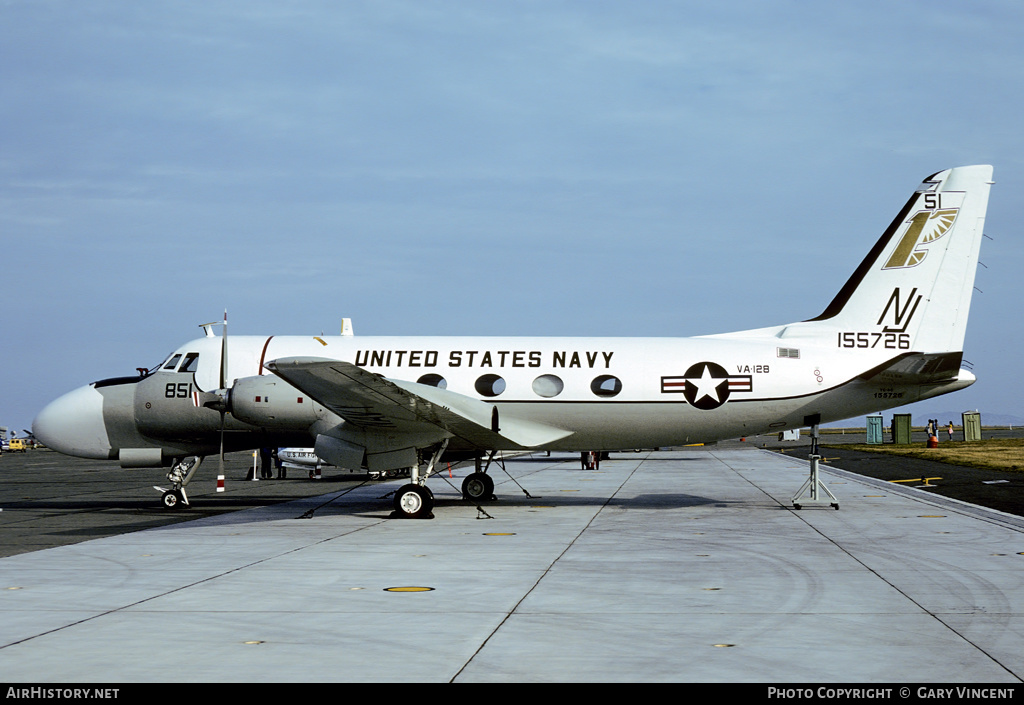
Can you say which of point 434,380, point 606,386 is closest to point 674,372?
point 606,386

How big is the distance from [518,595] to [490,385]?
10418 millimetres

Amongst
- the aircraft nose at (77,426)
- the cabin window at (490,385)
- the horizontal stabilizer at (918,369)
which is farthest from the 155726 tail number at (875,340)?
the aircraft nose at (77,426)

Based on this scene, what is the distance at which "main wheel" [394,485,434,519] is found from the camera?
19188 millimetres

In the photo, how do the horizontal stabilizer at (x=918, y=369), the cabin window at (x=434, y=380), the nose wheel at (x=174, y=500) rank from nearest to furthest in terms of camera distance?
the horizontal stabilizer at (x=918, y=369) < the cabin window at (x=434, y=380) < the nose wheel at (x=174, y=500)

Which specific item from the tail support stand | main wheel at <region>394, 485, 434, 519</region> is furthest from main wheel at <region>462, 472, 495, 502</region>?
the tail support stand

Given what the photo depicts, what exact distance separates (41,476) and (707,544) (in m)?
33.5

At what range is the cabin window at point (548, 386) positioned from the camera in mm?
20805

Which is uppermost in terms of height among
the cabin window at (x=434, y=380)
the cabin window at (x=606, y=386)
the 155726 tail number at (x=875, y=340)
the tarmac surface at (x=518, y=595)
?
the 155726 tail number at (x=875, y=340)

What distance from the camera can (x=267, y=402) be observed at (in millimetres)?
19516

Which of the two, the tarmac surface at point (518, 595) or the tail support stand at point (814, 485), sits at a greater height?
the tail support stand at point (814, 485)

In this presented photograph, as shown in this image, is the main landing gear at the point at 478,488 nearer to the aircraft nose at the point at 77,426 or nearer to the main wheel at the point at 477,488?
the main wheel at the point at 477,488

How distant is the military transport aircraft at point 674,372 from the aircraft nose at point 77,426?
89 cm

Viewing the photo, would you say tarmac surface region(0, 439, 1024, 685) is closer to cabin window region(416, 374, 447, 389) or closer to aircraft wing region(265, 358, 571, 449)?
aircraft wing region(265, 358, 571, 449)

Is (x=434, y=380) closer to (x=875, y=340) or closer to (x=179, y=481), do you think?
(x=179, y=481)
